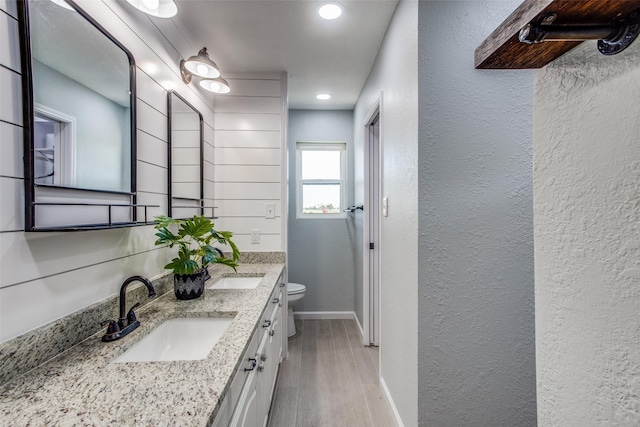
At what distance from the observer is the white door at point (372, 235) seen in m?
2.77

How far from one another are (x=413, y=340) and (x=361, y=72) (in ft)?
6.97

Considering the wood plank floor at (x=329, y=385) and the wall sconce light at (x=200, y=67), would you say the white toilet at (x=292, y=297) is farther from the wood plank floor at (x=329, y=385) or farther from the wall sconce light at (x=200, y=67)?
the wall sconce light at (x=200, y=67)

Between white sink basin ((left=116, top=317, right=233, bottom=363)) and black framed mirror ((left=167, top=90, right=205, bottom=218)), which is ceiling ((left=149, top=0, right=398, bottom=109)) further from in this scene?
white sink basin ((left=116, top=317, right=233, bottom=363))

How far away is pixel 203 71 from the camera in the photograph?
1842mm

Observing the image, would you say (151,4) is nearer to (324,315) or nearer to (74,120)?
(74,120)

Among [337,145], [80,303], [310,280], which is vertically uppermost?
[337,145]

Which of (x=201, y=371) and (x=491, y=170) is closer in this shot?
(x=201, y=371)

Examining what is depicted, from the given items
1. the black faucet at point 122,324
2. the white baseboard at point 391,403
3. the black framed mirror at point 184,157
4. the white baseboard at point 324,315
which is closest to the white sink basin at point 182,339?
the black faucet at point 122,324

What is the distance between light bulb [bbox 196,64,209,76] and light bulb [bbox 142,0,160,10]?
0.55 meters

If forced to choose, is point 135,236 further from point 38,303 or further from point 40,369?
point 40,369

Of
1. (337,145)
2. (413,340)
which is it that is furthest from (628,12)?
(337,145)

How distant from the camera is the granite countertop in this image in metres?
0.64

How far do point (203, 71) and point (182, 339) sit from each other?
1.56 metres

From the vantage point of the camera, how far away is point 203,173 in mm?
2129
